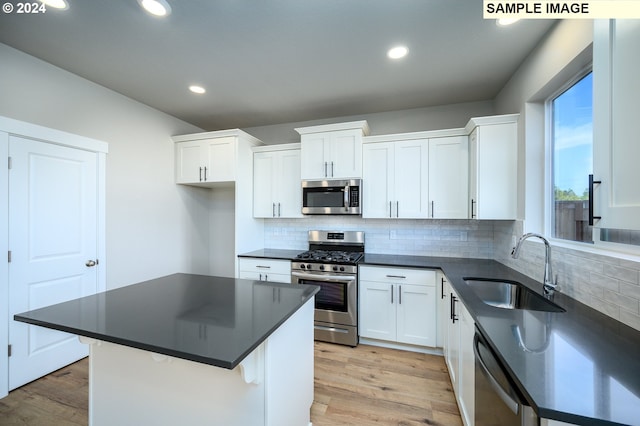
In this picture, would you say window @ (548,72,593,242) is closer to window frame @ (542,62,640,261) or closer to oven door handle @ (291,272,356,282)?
window frame @ (542,62,640,261)

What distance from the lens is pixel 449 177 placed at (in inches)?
111

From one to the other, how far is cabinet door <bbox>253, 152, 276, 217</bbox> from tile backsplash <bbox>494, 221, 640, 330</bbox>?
112 inches

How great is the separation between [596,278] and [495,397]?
944mm

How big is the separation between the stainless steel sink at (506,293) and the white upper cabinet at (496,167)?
0.66 metres

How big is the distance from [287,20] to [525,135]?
6.99 feet

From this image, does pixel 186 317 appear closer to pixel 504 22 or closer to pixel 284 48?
pixel 284 48

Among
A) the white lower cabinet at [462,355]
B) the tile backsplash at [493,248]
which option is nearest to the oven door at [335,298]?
the tile backsplash at [493,248]

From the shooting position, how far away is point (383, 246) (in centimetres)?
331

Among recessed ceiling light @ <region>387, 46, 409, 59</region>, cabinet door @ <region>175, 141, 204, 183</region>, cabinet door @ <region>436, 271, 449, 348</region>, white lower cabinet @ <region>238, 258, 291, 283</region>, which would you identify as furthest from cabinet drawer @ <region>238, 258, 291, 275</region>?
recessed ceiling light @ <region>387, 46, 409, 59</region>

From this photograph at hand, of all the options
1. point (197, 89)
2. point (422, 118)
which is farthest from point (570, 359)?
point (197, 89)

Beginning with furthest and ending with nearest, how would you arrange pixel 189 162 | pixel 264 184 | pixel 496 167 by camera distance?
pixel 264 184 → pixel 189 162 → pixel 496 167

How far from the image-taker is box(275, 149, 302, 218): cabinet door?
3387 millimetres

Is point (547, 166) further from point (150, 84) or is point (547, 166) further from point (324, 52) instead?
point (150, 84)

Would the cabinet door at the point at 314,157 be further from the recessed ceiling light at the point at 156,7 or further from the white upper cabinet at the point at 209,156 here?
the recessed ceiling light at the point at 156,7
